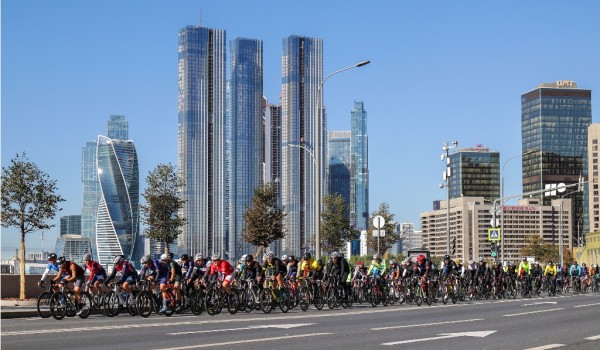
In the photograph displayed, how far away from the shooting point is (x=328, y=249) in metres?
82.7

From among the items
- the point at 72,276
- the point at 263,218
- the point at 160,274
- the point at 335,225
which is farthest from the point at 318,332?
the point at 335,225

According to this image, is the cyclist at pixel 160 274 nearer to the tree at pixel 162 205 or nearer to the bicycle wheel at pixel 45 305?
the bicycle wheel at pixel 45 305

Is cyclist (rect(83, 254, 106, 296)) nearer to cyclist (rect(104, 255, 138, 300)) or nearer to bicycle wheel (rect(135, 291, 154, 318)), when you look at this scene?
cyclist (rect(104, 255, 138, 300))

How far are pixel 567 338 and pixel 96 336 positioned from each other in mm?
8511

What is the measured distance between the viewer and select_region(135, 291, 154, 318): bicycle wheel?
1032 inches

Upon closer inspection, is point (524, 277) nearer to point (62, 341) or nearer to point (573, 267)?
point (573, 267)

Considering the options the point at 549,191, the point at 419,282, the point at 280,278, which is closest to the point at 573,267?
the point at 549,191

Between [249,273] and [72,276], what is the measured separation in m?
5.33

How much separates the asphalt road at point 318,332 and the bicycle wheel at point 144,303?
336 millimetres

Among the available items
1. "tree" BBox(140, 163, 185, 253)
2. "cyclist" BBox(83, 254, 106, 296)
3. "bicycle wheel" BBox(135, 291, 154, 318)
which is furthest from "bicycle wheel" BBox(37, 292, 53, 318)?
"tree" BBox(140, 163, 185, 253)

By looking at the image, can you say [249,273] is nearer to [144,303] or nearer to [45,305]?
[144,303]

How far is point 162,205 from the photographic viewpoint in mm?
55469

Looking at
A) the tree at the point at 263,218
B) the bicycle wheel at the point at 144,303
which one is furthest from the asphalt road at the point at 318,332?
the tree at the point at 263,218

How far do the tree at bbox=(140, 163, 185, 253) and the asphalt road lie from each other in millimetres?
28510
